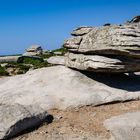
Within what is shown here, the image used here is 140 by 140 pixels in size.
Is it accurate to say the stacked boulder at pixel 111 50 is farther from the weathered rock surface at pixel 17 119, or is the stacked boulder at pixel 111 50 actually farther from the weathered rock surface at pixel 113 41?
the weathered rock surface at pixel 17 119

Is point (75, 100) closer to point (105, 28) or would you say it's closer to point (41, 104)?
point (41, 104)

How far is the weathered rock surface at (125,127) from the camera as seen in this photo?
1250 centimetres

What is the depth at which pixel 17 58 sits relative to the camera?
161 ft

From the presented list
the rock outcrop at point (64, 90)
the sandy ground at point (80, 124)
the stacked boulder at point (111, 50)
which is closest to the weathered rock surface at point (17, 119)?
the rock outcrop at point (64, 90)

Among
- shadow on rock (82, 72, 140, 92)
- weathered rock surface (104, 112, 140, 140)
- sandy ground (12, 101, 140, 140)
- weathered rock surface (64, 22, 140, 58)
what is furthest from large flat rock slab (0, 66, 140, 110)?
weathered rock surface (104, 112, 140, 140)

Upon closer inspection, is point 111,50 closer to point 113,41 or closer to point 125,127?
point 113,41

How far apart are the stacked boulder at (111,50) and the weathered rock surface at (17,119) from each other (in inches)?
150

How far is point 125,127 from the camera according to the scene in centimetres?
1282

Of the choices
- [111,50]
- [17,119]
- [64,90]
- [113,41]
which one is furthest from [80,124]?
[113,41]

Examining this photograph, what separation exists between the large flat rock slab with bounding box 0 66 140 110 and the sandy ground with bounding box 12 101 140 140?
0.41 metres

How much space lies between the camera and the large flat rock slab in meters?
16.2

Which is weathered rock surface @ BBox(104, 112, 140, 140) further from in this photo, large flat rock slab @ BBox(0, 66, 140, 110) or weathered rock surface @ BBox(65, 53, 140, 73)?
weathered rock surface @ BBox(65, 53, 140, 73)

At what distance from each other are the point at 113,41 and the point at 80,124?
13.5 ft

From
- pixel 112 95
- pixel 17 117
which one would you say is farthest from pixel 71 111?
pixel 17 117
